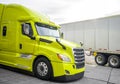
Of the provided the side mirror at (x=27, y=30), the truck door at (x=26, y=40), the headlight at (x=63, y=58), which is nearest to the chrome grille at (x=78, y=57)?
the headlight at (x=63, y=58)

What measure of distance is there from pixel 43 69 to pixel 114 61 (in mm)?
7184

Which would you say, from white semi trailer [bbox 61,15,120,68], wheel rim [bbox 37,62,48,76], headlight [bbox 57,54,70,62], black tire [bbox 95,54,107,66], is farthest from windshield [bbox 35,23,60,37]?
black tire [bbox 95,54,107,66]

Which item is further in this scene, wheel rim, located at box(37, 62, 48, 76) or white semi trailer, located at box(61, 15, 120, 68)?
white semi trailer, located at box(61, 15, 120, 68)

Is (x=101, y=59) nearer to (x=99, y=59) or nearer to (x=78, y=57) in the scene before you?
(x=99, y=59)

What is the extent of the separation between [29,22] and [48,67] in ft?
7.50

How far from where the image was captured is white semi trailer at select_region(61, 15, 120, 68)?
41.7ft

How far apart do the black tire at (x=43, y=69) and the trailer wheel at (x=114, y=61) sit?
7.05 metres

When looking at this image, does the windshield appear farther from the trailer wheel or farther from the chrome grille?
the trailer wheel

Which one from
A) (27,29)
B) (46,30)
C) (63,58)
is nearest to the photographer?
(63,58)

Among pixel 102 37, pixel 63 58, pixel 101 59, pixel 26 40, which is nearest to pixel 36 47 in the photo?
pixel 26 40

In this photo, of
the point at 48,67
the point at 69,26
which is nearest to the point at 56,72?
the point at 48,67

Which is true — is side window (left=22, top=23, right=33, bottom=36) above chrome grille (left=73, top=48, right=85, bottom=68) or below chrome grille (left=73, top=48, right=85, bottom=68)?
above

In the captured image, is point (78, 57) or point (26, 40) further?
point (26, 40)

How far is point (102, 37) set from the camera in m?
13.4
